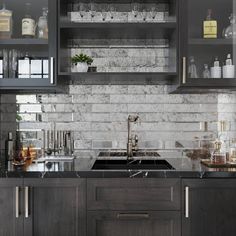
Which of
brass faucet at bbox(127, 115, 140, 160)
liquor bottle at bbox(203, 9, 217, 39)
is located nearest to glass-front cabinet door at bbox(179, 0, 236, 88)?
liquor bottle at bbox(203, 9, 217, 39)

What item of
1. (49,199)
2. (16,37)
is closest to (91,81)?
(16,37)

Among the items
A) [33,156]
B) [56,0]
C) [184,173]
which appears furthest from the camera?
[33,156]

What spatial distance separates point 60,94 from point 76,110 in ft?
0.57

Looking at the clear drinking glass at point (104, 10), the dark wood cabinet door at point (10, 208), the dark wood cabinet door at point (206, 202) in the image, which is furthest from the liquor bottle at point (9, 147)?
the dark wood cabinet door at point (206, 202)

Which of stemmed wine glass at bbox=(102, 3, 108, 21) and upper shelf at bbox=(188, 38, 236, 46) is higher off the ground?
stemmed wine glass at bbox=(102, 3, 108, 21)

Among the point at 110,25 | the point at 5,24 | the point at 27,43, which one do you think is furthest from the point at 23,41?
the point at 110,25

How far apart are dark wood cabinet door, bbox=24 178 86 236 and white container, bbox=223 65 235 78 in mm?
1204

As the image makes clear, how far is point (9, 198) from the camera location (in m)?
2.14

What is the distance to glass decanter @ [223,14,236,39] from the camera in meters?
2.54

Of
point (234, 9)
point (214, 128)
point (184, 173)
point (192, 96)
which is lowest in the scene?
point (184, 173)

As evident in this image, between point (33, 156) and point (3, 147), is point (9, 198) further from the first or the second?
point (3, 147)

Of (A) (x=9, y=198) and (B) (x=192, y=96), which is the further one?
(B) (x=192, y=96)

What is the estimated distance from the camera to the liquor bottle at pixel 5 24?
8.26 feet

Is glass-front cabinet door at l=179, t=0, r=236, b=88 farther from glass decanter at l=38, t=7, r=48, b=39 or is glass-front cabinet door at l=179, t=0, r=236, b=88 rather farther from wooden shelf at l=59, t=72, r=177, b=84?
glass decanter at l=38, t=7, r=48, b=39
